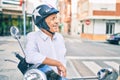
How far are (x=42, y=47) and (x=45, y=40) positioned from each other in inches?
2.5

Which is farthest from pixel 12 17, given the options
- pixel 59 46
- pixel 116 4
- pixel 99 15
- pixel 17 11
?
pixel 59 46

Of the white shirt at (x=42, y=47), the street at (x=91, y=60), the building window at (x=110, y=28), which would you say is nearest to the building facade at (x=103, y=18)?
the building window at (x=110, y=28)

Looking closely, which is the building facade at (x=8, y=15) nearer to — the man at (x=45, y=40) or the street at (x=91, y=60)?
the street at (x=91, y=60)

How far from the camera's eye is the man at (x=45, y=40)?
75.9 inches

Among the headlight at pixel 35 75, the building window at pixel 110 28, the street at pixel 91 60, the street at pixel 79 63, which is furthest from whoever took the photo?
the building window at pixel 110 28

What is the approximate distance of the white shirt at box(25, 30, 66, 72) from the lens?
192 cm

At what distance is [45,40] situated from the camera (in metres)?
2.10

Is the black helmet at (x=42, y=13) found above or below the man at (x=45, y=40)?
above

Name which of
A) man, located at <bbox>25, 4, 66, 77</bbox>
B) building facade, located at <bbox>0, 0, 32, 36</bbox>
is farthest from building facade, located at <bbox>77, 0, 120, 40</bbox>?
man, located at <bbox>25, 4, 66, 77</bbox>

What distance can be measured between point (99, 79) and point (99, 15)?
126 ft

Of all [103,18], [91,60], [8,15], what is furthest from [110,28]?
[91,60]

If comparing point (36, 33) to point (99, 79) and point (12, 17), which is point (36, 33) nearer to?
point (99, 79)

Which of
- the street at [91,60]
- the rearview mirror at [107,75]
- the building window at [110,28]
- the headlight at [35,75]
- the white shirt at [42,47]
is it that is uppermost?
the white shirt at [42,47]

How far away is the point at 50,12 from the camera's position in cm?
201
